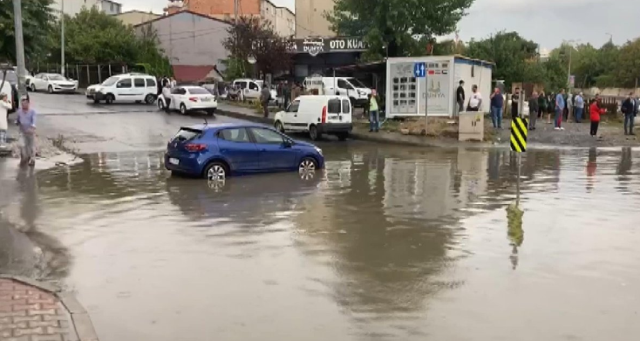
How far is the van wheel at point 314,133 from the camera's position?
27984 millimetres

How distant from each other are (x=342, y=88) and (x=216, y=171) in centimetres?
2364

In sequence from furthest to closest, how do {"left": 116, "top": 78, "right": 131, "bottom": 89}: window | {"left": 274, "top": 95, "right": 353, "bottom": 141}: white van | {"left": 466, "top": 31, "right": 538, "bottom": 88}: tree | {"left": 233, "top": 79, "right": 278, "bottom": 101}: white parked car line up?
1. {"left": 466, "top": 31, "right": 538, "bottom": 88}: tree
2. {"left": 233, "top": 79, "right": 278, "bottom": 101}: white parked car
3. {"left": 116, "top": 78, "right": 131, "bottom": 89}: window
4. {"left": 274, "top": 95, "right": 353, "bottom": 141}: white van

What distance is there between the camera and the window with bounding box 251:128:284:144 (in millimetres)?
17228

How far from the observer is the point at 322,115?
27.6 m

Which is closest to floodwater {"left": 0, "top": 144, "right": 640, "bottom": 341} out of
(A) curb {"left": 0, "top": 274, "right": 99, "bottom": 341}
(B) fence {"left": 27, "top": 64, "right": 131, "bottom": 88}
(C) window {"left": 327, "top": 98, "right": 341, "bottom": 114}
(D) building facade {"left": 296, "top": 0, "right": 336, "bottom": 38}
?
(A) curb {"left": 0, "top": 274, "right": 99, "bottom": 341}

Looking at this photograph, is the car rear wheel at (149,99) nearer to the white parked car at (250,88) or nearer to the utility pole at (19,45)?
the white parked car at (250,88)

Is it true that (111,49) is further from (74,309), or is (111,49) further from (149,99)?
(74,309)

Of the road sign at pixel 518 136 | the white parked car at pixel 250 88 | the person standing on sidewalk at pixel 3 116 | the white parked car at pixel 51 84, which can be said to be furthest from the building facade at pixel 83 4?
the road sign at pixel 518 136

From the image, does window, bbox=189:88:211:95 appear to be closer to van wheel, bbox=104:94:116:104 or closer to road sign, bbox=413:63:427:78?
van wheel, bbox=104:94:116:104

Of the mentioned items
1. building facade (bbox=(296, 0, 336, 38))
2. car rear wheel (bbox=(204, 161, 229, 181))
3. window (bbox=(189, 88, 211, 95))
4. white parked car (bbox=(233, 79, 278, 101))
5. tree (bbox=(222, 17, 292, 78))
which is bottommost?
car rear wheel (bbox=(204, 161, 229, 181))

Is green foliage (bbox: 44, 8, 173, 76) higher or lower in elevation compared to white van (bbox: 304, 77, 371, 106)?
higher

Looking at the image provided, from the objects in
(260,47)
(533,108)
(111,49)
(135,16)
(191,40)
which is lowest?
(533,108)

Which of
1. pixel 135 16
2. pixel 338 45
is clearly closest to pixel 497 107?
pixel 338 45

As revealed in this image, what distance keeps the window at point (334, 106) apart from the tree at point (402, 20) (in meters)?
13.5
